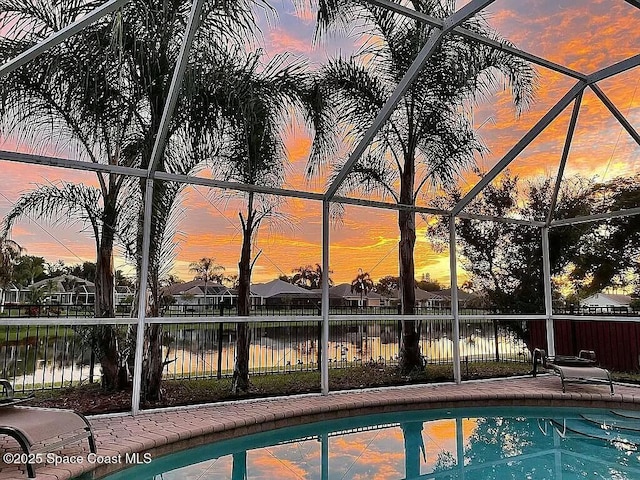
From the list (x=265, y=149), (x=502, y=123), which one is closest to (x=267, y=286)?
(x=265, y=149)

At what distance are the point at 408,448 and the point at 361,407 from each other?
1.15 m

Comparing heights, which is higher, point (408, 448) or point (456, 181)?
point (456, 181)

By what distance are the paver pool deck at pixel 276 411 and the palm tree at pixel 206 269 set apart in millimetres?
1718

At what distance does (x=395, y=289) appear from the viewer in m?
8.08

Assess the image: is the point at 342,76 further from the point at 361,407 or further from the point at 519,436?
the point at 519,436

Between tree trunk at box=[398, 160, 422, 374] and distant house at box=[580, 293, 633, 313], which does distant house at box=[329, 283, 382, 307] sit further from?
distant house at box=[580, 293, 633, 313]

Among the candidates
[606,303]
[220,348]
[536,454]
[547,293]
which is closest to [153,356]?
[220,348]

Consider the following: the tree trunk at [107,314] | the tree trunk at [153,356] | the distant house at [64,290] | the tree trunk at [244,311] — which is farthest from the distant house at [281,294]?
the distant house at [64,290]

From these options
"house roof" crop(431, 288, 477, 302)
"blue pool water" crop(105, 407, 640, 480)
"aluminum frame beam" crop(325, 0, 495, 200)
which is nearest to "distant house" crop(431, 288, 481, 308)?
"house roof" crop(431, 288, 477, 302)

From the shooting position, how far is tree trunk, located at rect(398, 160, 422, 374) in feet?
26.3

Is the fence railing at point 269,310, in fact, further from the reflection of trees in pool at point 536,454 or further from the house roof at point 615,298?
the reflection of trees in pool at point 536,454

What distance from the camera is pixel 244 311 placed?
6.76 meters

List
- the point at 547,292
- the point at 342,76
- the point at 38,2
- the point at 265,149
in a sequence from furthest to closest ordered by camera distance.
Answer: the point at 547,292 < the point at 342,76 < the point at 265,149 < the point at 38,2

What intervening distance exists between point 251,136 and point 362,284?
305 cm
